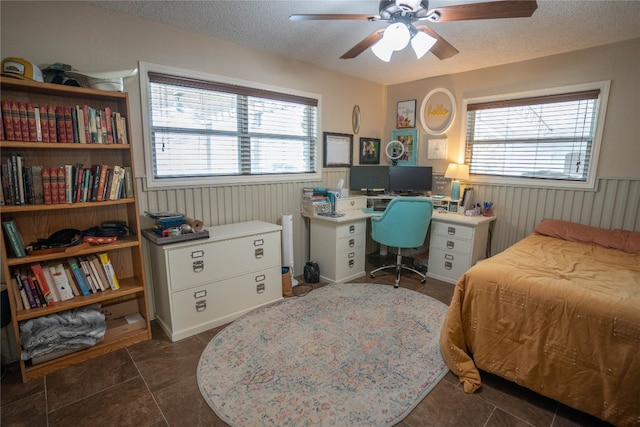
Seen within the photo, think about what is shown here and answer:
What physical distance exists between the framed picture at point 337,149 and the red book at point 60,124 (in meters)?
2.45

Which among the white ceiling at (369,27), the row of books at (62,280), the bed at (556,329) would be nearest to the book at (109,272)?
the row of books at (62,280)

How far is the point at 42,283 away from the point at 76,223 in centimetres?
46

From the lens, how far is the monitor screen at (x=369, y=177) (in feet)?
13.1

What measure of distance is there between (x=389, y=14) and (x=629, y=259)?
246 centimetres

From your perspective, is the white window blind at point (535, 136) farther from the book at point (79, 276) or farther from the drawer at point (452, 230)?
the book at point (79, 276)

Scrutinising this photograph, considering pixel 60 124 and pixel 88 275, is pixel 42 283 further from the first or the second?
pixel 60 124

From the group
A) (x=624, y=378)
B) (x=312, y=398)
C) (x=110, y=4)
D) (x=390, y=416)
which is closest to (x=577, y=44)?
(x=624, y=378)

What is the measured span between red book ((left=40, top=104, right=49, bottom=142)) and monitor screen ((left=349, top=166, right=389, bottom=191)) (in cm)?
292

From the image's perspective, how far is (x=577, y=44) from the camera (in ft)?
9.17

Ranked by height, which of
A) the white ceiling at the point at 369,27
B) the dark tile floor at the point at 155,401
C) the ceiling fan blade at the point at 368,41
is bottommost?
the dark tile floor at the point at 155,401

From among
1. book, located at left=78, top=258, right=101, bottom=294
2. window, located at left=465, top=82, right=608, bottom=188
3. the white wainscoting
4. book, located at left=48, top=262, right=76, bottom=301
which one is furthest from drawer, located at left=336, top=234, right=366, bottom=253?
book, located at left=48, top=262, right=76, bottom=301

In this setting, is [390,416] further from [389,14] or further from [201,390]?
[389,14]

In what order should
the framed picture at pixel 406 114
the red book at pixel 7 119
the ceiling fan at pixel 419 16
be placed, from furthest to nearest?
the framed picture at pixel 406 114, the red book at pixel 7 119, the ceiling fan at pixel 419 16

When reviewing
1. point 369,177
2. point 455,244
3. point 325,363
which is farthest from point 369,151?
point 325,363
